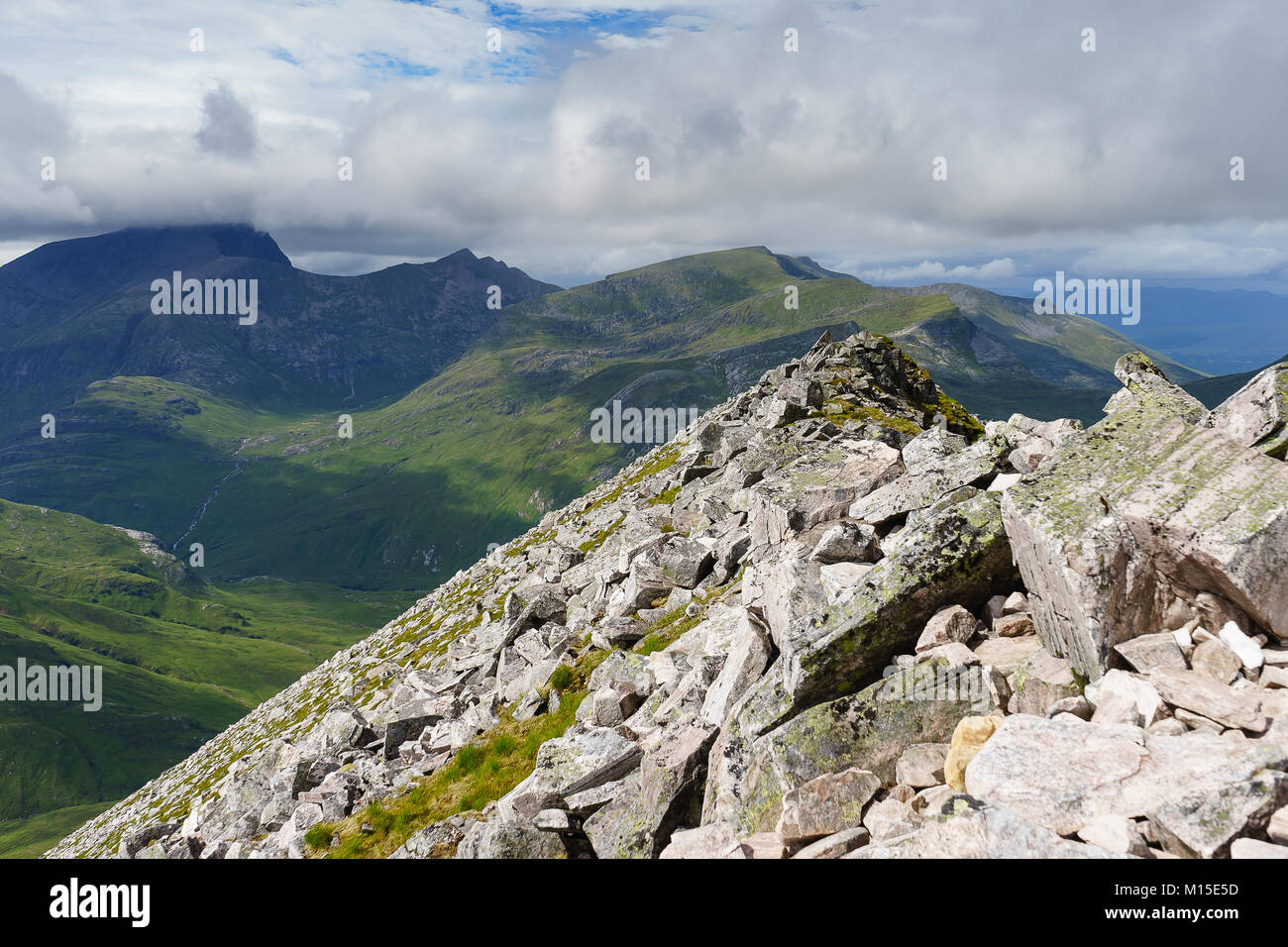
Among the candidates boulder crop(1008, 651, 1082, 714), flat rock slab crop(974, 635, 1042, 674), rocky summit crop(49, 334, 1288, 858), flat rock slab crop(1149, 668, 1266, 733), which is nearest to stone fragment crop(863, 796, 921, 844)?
rocky summit crop(49, 334, 1288, 858)

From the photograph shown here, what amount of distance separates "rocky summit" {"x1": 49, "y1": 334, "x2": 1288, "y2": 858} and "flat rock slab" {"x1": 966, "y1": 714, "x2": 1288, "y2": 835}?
3 centimetres

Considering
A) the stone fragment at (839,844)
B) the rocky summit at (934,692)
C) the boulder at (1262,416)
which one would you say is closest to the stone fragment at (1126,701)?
the rocky summit at (934,692)

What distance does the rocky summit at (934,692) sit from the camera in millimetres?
10219

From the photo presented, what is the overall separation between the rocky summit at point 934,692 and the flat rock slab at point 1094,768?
0.10ft

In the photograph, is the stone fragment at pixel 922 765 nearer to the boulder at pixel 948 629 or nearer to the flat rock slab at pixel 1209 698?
the boulder at pixel 948 629

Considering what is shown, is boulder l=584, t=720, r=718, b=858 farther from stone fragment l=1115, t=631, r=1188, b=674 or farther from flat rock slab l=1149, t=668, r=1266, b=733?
flat rock slab l=1149, t=668, r=1266, b=733

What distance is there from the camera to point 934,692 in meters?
13.4

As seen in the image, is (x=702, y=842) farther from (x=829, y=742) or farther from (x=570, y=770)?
(x=570, y=770)

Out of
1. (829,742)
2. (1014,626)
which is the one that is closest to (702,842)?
(829,742)

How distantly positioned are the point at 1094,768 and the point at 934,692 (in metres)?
3.24

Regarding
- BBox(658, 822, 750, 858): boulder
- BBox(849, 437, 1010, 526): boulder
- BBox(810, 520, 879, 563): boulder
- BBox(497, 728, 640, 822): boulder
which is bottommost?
BBox(497, 728, 640, 822): boulder

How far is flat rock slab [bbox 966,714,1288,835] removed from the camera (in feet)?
31.2
